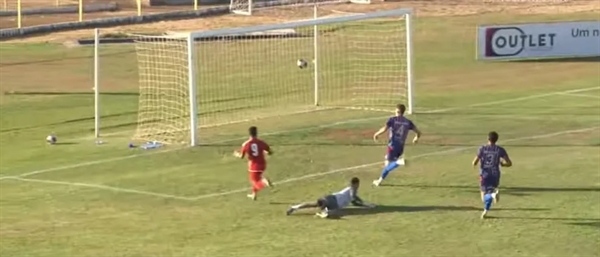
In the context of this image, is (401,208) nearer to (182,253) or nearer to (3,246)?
(182,253)

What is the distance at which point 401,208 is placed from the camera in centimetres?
2797

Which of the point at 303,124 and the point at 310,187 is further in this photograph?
the point at 303,124

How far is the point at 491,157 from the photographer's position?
26.4 m

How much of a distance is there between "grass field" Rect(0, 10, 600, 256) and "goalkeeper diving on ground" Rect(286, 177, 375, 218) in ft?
0.74

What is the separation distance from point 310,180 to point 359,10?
3290cm

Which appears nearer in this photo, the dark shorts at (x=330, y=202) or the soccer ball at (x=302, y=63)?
the dark shorts at (x=330, y=202)

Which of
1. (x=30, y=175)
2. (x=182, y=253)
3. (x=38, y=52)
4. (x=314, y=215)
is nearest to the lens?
(x=182, y=253)

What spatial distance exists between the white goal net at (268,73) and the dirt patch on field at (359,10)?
25.0 feet

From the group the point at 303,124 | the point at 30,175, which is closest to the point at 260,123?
the point at 303,124

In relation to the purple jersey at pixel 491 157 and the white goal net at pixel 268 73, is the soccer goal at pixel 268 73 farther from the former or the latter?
the purple jersey at pixel 491 157

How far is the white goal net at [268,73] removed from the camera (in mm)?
39291

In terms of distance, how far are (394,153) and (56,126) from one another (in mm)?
12380

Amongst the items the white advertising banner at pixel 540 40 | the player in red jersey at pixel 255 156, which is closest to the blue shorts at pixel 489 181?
the player in red jersey at pixel 255 156

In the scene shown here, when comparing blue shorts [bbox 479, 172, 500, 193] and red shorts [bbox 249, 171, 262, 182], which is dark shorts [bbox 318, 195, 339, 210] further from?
blue shorts [bbox 479, 172, 500, 193]
